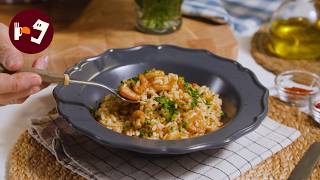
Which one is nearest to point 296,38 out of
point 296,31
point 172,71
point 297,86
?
point 296,31

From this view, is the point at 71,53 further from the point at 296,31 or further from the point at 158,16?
the point at 296,31

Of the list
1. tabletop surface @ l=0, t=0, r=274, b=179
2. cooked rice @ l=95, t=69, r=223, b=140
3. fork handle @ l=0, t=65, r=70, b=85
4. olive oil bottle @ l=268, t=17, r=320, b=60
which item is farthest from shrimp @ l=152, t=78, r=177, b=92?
olive oil bottle @ l=268, t=17, r=320, b=60

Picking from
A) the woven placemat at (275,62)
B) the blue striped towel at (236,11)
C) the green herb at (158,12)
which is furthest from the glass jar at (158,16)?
the woven placemat at (275,62)

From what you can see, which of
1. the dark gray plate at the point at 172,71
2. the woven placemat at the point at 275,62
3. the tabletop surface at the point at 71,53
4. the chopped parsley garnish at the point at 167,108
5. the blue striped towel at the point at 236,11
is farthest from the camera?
the blue striped towel at the point at 236,11

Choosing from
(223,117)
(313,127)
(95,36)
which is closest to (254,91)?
(223,117)

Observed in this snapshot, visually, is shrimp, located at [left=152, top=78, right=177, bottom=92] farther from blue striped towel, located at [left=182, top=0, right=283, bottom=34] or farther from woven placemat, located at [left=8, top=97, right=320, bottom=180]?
blue striped towel, located at [left=182, top=0, right=283, bottom=34]

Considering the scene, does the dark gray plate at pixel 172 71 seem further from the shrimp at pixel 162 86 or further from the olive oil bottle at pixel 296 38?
the olive oil bottle at pixel 296 38

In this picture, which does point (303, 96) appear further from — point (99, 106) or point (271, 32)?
point (99, 106)
